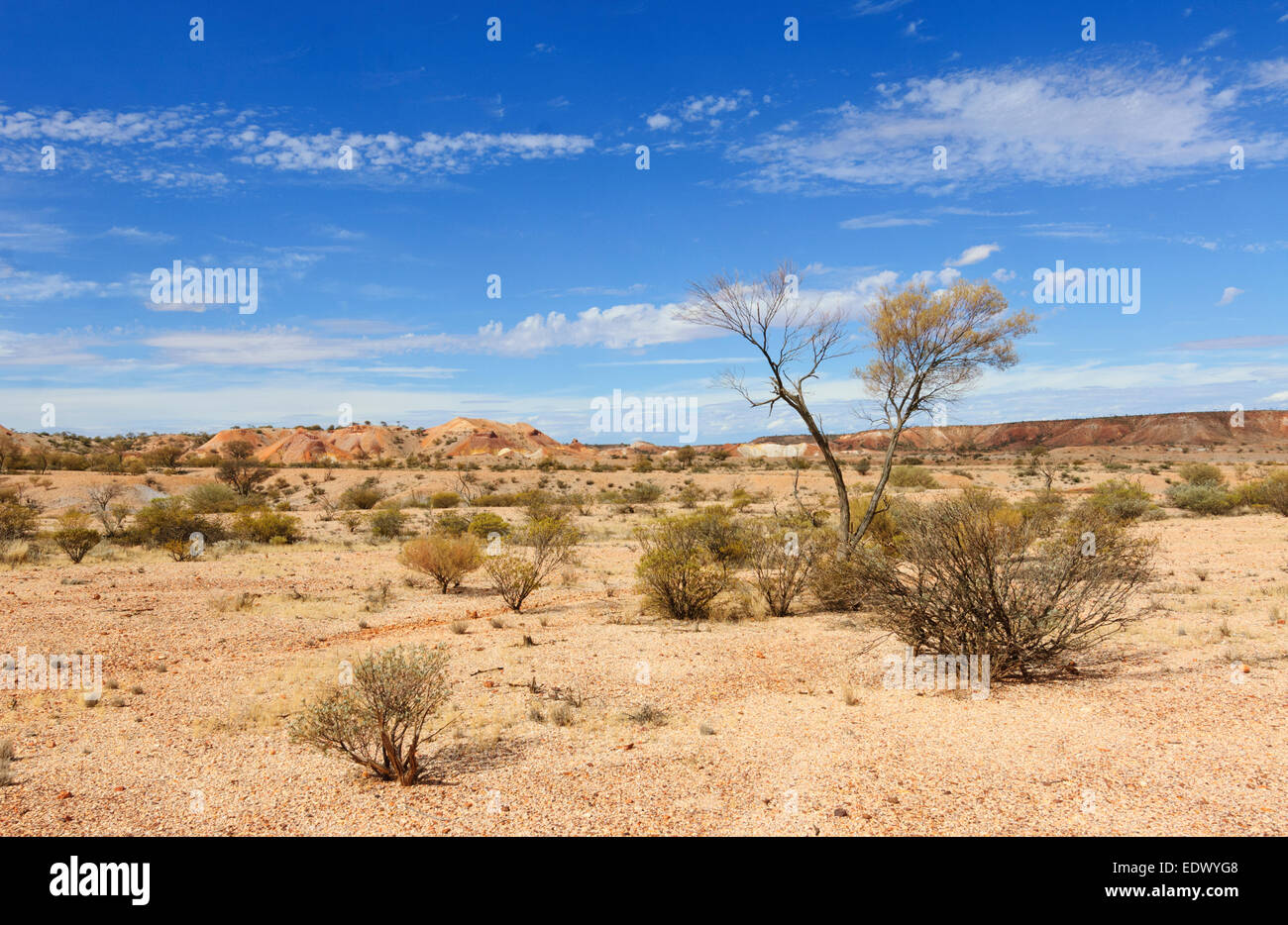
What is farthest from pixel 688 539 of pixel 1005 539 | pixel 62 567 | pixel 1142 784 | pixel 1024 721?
pixel 62 567

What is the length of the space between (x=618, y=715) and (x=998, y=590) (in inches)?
178

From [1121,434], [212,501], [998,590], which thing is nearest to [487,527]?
[998,590]

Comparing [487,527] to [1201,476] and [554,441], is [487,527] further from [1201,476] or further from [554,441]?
[554,441]

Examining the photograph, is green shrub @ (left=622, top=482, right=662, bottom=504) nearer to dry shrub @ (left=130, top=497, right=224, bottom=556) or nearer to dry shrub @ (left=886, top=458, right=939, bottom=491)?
dry shrub @ (left=886, top=458, right=939, bottom=491)

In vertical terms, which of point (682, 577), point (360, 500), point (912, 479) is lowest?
point (682, 577)

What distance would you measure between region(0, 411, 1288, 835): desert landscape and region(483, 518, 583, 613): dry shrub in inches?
16.3

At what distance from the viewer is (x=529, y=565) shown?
50.9 ft

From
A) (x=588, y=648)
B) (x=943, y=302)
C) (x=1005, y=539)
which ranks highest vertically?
(x=943, y=302)

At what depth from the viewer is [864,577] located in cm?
936

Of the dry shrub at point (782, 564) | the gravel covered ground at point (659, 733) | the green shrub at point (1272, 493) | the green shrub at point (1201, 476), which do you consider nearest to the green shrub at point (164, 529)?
the gravel covered ground at point (659, 733)

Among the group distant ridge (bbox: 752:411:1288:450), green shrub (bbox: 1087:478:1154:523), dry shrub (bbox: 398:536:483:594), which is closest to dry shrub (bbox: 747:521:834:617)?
dry shrub (bbox: 398:536:483:594)

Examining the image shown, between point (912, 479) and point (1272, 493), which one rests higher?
point (912, 479)
